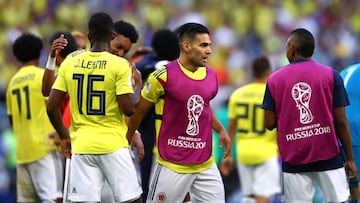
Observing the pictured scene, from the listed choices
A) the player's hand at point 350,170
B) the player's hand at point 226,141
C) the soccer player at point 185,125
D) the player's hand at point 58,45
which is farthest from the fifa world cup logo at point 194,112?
the player's hand at point 350,170

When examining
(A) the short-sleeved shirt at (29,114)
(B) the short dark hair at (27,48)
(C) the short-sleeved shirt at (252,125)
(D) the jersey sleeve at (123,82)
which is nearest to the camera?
(D) the jersey sleeve at (123,82)

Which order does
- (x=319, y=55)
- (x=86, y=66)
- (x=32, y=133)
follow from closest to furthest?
(x=86, y=66), (x=32, y=133), (x=319, y=55)

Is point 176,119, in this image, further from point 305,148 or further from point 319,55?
point 319,55

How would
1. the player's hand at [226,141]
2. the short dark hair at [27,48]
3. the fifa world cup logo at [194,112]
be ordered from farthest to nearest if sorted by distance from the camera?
the short dark hair at [27,48] → the player's hand at [226,141] → the fifa world cup logo at [194,112]

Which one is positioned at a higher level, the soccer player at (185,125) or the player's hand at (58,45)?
the player's hand at (58,45)

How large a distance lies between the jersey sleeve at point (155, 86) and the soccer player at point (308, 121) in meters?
1.02

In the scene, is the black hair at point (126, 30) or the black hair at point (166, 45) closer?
the black hair at point (126, 30)

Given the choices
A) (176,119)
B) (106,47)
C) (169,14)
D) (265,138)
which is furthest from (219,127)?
(169,14)

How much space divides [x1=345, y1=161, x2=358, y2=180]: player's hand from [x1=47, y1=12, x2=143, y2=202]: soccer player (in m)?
2.07

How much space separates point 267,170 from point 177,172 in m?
4.87

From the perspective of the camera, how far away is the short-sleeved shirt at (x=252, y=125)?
1382 centimetres

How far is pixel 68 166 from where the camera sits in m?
9.85

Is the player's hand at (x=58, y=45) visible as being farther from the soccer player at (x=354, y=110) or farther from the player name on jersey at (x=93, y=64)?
the soccer player at (x=354, y=110)

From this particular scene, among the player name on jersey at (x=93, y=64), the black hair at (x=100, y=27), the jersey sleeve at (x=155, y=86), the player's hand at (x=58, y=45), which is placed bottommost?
the jersey sleeve at (x=155, y=86)
